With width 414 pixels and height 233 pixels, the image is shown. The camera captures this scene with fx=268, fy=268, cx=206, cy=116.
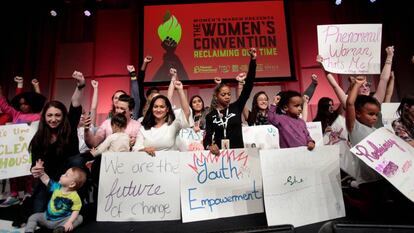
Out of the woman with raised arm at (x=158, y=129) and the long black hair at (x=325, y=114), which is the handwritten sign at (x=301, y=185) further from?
the long black hair at (x=325, y=114)

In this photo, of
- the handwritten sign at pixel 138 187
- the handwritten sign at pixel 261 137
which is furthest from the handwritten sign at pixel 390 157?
the handwritten sign at pixel 138 187

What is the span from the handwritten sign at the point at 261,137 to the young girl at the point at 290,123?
1.24 feet

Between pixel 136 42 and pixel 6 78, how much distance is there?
288 cm

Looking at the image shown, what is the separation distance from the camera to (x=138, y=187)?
1963mm

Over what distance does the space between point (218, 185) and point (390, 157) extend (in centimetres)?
117

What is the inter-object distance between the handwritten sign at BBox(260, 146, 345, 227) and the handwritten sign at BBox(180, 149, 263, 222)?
24 cm

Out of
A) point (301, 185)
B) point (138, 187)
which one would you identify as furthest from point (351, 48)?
point (138, 187)

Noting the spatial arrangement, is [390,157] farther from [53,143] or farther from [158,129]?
[53,143]

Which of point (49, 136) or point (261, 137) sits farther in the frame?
point (261, 137)

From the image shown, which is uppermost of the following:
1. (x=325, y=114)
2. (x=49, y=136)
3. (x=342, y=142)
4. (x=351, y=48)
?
(x=351, y=48)

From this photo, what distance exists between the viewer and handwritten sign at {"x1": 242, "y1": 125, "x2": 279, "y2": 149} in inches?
111

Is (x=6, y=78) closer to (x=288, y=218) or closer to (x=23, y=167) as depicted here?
(x=23, y=167)

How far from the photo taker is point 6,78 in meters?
5.76

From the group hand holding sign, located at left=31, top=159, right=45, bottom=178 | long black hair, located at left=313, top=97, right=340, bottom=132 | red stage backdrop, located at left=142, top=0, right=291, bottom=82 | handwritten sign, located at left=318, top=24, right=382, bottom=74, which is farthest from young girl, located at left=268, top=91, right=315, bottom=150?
red stage backdrop, located at left=142, top=0, right=291, bottom=82
